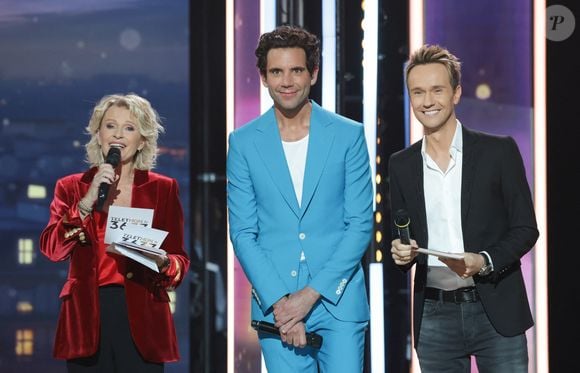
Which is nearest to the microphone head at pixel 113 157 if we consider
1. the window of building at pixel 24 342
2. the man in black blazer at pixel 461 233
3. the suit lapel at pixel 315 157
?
the suit lapel at pixel 315 157

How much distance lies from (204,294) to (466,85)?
1567 mm

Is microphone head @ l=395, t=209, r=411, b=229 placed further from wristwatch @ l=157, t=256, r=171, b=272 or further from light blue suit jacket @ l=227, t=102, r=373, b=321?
wristwatch @ l=157, t=256, r=171, b=272

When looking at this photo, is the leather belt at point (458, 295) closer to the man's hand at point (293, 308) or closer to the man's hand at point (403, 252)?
the man's hand at point (403, 252)

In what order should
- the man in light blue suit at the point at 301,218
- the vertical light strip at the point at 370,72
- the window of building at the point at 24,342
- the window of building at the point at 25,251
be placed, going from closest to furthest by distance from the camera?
the man in light blue suit at the point at 301,218
the vertical light strip at the point at 370,72
the window of building at the point at 24,342
the window of building at the point at 25,251

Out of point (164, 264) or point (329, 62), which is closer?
point (164, 264)

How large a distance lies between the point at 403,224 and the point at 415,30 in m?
1.44

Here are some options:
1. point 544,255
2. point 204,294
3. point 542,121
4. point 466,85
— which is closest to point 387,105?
point 466,85

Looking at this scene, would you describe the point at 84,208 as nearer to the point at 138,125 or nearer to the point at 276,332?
the point at 138,125

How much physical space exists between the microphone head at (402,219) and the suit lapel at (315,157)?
0.91 ft

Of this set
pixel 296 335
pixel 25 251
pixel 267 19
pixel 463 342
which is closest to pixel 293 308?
pixel 296 335

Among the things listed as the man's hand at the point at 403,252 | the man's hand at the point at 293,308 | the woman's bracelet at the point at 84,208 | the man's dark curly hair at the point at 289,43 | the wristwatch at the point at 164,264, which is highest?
the man's dark curly hair at the point at 289,43

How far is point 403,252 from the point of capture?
2.79 metres

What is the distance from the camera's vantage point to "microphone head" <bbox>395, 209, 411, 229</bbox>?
8.96 feet

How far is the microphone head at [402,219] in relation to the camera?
2.73 metres
